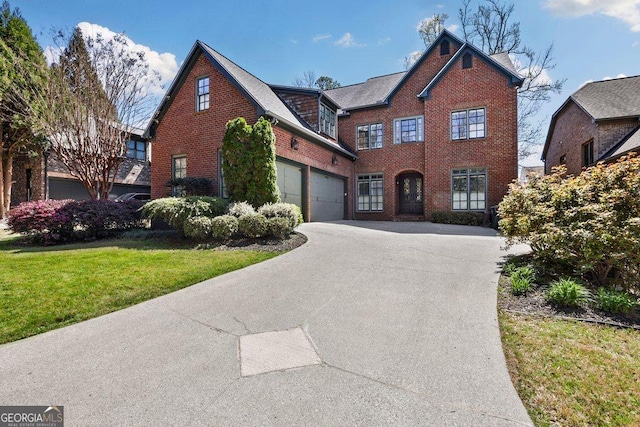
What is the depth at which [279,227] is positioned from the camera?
7.83 metres

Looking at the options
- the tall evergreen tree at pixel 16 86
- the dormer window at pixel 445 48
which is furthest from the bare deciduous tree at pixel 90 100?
the dormer window at pixel 445 48

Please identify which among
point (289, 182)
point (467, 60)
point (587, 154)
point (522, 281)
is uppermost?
point (467, 60)

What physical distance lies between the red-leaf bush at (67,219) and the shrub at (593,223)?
35.8 feet

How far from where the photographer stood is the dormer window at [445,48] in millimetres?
15719

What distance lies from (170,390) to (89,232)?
8.94 m

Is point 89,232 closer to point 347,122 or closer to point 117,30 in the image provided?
point 117,30

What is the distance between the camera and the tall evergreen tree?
13.8m

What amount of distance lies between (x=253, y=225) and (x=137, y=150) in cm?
1906

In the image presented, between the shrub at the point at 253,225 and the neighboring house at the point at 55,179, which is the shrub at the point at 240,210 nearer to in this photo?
the shrub at the point at 253,225

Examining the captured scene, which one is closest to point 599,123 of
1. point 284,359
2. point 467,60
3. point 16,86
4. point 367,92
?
point 467,60

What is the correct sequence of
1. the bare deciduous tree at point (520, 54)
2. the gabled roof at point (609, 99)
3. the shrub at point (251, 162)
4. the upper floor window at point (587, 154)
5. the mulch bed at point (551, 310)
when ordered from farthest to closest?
the bare deciduous tree at point (520, 54), the upper floor window at point (587, 154), the gabled roof at point (609, 99), the shrub at point (251, 162), the mulch bed at point (551, 310)

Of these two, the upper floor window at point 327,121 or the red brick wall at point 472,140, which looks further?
the upper floor window at point 327,121

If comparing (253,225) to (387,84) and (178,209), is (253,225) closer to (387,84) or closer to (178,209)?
(178,209)

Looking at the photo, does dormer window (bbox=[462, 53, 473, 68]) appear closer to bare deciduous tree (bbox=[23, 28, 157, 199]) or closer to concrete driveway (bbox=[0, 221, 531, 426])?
concrete driveway (bbox=[0, 221, 531, 426])
